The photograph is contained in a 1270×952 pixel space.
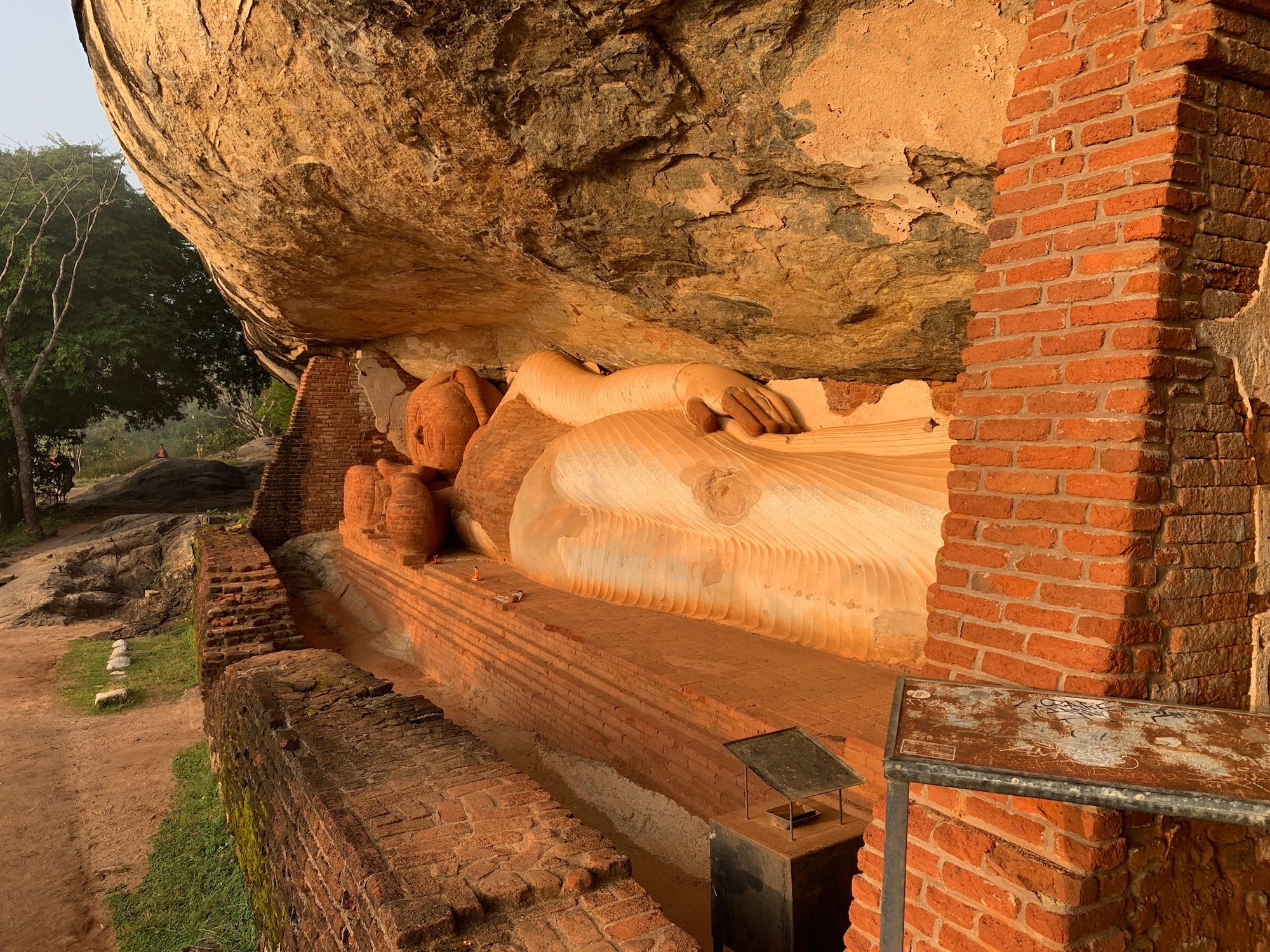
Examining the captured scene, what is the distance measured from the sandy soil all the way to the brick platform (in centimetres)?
7

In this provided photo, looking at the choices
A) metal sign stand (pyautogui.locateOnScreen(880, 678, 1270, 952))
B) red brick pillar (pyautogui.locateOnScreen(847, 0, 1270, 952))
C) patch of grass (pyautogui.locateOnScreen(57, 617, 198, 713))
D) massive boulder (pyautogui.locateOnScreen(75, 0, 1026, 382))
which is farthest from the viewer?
patch of grass (pyautogui.locateOnScreen(57, 617, 198, 713))

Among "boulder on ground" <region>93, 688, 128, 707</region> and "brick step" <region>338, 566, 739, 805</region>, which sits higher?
"brick step" <region>338, 566, 739, 805</region>

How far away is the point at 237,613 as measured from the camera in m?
6.09

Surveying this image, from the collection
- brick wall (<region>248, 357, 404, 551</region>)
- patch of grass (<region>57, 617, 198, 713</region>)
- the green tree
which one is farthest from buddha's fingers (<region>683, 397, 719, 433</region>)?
the green tree

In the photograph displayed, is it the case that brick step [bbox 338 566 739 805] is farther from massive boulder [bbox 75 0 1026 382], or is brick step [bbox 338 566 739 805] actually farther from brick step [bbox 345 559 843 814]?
massive boulder [bbox 75 0 1026 382]

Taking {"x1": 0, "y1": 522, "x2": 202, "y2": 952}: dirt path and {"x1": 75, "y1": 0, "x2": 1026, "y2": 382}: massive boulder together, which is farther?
{"x1": 0, "y1": 522, "x2": 202, "y2": 952}: dirt path

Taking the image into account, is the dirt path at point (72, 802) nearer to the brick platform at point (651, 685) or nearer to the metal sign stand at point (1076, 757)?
the brick platform at point (651, 685)

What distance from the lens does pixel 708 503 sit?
4.76m

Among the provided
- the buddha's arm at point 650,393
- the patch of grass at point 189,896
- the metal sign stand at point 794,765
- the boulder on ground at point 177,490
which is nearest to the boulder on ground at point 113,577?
the boulder on ground at point 177,490

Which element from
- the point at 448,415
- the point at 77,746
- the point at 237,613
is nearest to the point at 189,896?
the point at 77,746

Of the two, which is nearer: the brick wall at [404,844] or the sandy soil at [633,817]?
the brick wall at [404,844]

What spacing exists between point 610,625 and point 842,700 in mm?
1684

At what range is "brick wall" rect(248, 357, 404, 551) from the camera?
400 inches

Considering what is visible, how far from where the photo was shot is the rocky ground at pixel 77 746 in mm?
3770
